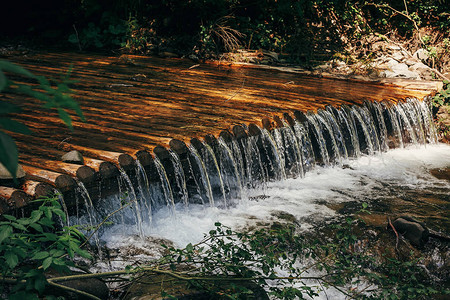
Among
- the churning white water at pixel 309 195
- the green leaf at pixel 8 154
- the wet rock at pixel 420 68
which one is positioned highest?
the wet rock at pixel 420 68

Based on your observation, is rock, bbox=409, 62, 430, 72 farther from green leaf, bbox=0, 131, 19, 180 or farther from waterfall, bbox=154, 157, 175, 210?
green leaf, bbox=0, 131, 19, 180

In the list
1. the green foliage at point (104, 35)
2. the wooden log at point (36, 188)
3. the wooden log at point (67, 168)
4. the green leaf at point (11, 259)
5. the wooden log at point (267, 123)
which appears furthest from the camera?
the green foliage at point (104, 35)

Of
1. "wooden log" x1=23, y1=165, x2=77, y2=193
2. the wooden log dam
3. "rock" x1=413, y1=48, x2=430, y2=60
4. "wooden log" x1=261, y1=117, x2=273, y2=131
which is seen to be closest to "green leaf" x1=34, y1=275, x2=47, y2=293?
the wooden log dam

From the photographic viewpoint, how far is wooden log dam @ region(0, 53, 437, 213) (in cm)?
348

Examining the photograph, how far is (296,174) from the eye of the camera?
18.3 ft

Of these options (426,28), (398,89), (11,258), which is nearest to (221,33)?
(398,89)

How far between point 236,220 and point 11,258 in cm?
270

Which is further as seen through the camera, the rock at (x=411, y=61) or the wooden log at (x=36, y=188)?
the rock at (x=411, y=61)

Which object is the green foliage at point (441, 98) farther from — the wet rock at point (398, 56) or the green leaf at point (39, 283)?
the green leaf at point (39, 283)

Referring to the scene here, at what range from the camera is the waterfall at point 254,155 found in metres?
4.00

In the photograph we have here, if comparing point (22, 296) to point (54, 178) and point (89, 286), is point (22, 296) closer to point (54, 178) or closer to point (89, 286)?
point (89, 286)

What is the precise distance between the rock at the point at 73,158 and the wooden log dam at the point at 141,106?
1.9 inches

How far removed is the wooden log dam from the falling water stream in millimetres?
229

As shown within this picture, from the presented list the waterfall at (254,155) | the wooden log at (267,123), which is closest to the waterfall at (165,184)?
the waterfall at (254,155)
